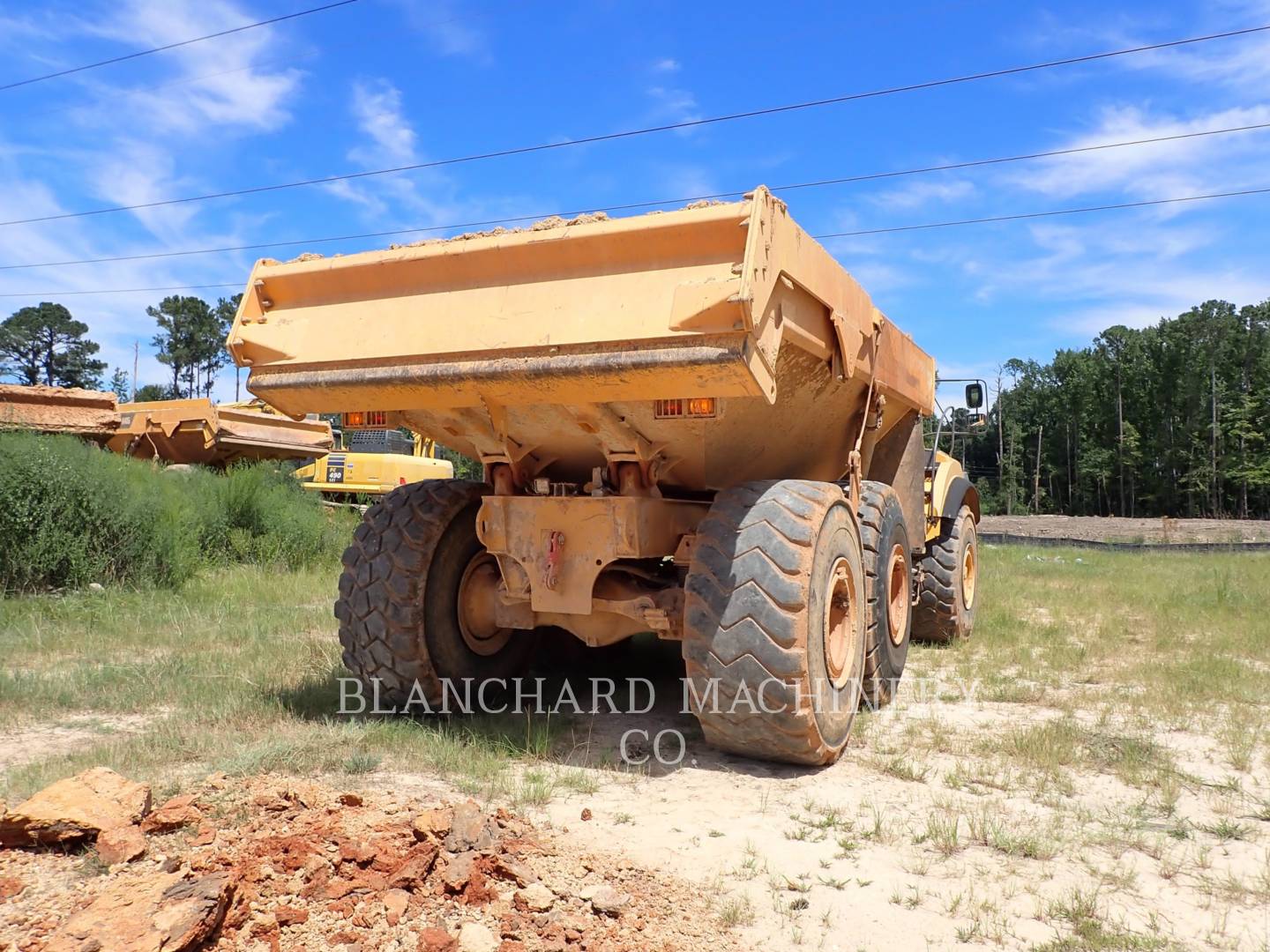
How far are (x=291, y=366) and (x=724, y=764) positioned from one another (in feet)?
9.45

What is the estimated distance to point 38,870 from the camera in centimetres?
298

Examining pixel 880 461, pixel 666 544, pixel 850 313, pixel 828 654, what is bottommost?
pixel 828 654

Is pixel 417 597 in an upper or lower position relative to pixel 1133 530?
lower

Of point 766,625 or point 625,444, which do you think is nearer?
point 766,625

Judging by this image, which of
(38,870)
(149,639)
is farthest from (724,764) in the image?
(149,639)

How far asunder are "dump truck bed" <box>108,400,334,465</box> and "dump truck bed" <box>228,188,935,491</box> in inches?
372

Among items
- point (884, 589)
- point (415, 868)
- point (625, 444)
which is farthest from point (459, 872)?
point (884, 589)

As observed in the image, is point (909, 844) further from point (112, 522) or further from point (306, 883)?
point (112, 522)

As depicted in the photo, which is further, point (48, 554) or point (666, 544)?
point (48, 554)

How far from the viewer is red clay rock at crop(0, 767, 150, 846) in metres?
3.09

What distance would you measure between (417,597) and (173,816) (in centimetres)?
195

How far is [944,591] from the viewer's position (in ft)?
25.3

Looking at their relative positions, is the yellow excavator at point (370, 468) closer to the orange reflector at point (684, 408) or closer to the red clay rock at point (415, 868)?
the orange reflector at point (684, 408)

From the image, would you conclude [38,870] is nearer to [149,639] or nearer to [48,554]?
[149,639]
